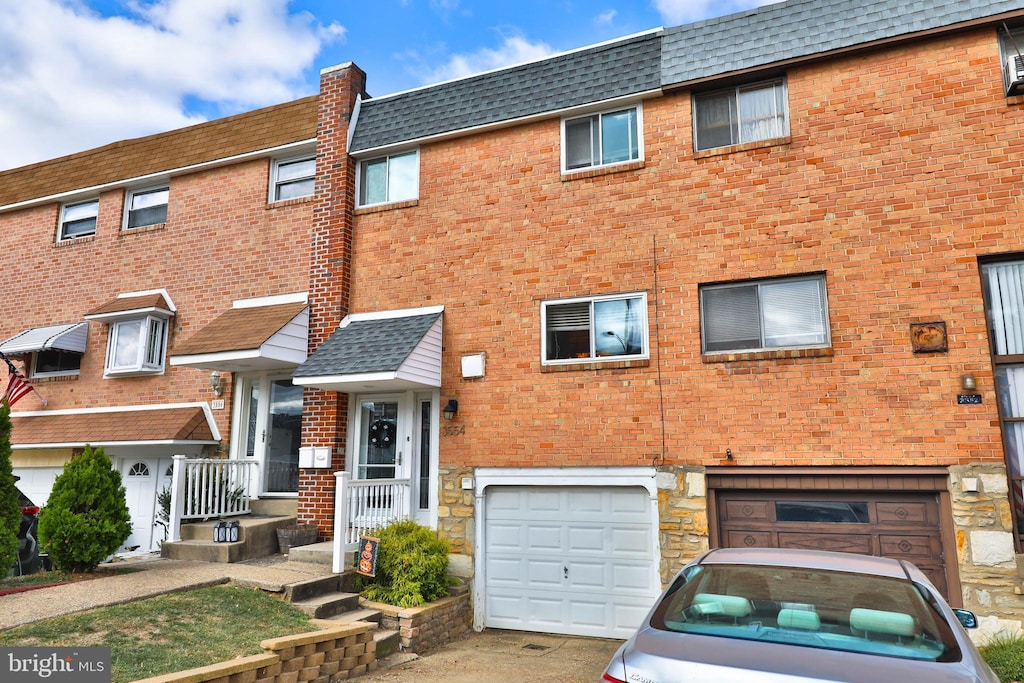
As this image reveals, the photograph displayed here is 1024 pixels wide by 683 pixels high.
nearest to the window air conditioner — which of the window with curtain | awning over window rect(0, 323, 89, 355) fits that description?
the window with curtain

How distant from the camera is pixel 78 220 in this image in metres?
14.4

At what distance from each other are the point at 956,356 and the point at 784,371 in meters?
1.82

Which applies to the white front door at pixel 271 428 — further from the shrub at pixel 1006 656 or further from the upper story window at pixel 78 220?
the shrub at pixel 1006 656

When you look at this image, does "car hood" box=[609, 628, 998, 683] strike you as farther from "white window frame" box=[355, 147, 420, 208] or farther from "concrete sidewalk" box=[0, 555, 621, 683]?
"white window frame" box=[355, 147, 420, 208]

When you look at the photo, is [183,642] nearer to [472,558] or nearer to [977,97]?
[472,558]

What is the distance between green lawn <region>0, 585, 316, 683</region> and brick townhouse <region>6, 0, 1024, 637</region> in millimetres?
2936

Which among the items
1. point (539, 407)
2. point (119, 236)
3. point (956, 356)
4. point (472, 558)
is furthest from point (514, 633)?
point (119, 236)

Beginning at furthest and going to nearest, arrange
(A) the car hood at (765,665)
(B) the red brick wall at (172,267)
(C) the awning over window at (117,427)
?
(B) the red brick wall at (172,267) < (C) the awning over window at (117,427) < (A) the car hood at (765,665)

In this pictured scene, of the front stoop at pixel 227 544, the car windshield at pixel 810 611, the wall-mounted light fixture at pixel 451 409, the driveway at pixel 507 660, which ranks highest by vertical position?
the wall-mounted light fixture at pixel 451 409

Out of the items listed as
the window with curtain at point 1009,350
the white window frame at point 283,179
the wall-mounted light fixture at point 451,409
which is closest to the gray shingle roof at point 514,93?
the white window frame at point 283,179

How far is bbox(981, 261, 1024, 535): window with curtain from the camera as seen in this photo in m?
7.53

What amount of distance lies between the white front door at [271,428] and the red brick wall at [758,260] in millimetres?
2706

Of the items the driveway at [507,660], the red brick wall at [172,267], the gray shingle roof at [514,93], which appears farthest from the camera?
the red brick wall at [172,267]

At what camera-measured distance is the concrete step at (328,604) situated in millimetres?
7793
